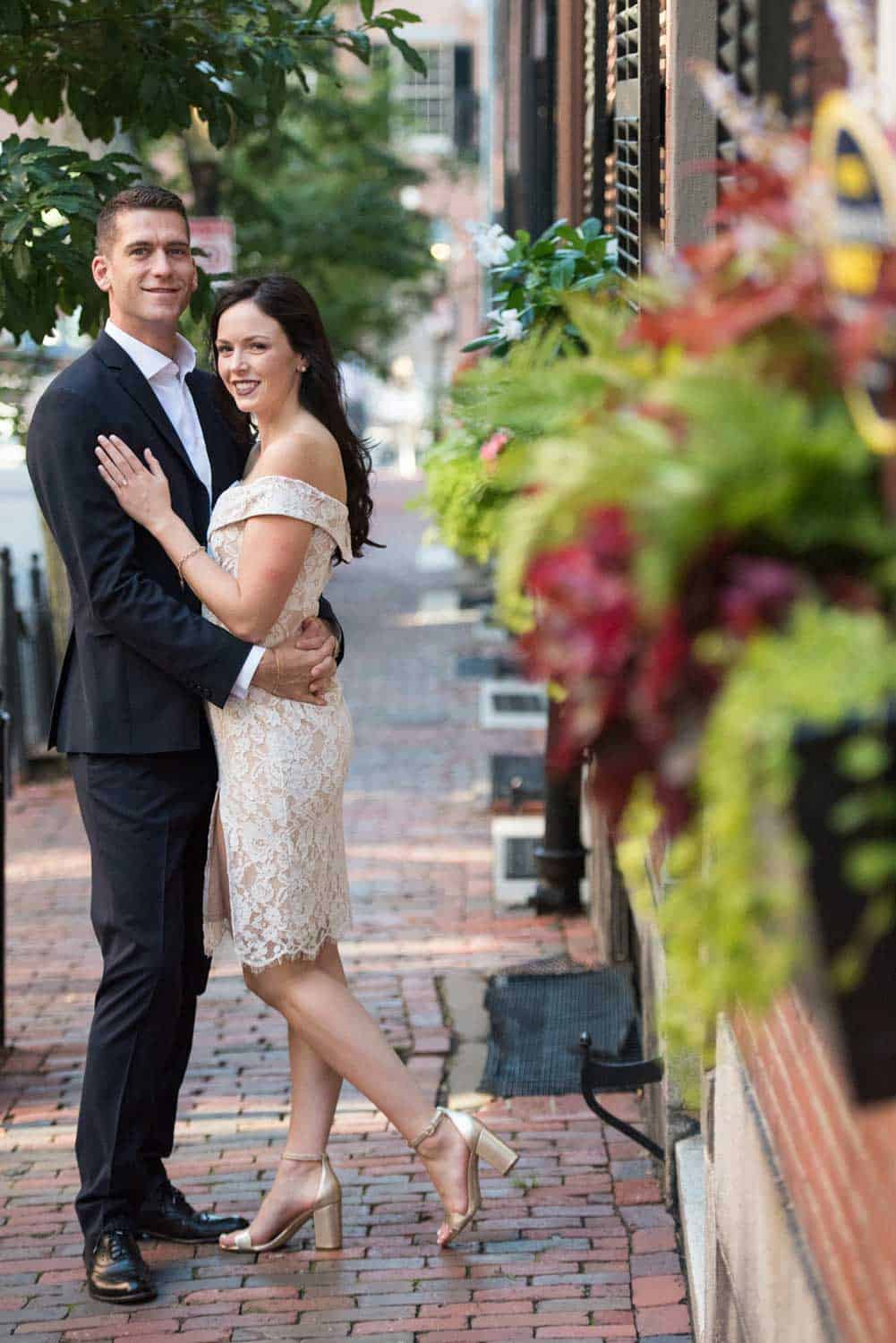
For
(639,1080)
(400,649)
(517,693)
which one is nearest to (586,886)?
(639,1080)

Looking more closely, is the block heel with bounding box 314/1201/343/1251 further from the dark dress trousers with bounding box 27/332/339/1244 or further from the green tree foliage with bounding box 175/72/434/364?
the green tree foliage with bounding box 175/72/434/364

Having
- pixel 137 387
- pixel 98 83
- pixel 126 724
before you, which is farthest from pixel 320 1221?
pixel 98 83

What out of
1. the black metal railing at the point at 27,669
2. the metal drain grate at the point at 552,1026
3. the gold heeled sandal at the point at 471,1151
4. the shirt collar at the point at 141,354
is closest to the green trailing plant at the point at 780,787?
the gold heeled sandal at the point at 471,1151

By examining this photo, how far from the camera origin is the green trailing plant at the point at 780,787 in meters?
1.42

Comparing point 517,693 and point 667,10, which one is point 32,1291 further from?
point 517,693

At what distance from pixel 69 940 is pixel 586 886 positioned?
2.18m

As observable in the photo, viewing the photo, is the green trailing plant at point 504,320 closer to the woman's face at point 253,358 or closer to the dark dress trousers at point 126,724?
the woman's face at point 253,358

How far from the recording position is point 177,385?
14.5ft

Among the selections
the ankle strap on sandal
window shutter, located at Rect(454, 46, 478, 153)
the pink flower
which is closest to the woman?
the ankle strap on sandal

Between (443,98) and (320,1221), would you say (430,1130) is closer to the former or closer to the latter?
(320,1221)

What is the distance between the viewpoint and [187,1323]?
13.6 feet

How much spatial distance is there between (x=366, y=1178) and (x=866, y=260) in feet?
12.9

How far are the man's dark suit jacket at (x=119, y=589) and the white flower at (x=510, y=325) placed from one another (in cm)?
95

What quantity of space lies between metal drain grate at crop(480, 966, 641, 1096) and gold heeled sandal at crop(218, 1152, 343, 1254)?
1.17 metres
